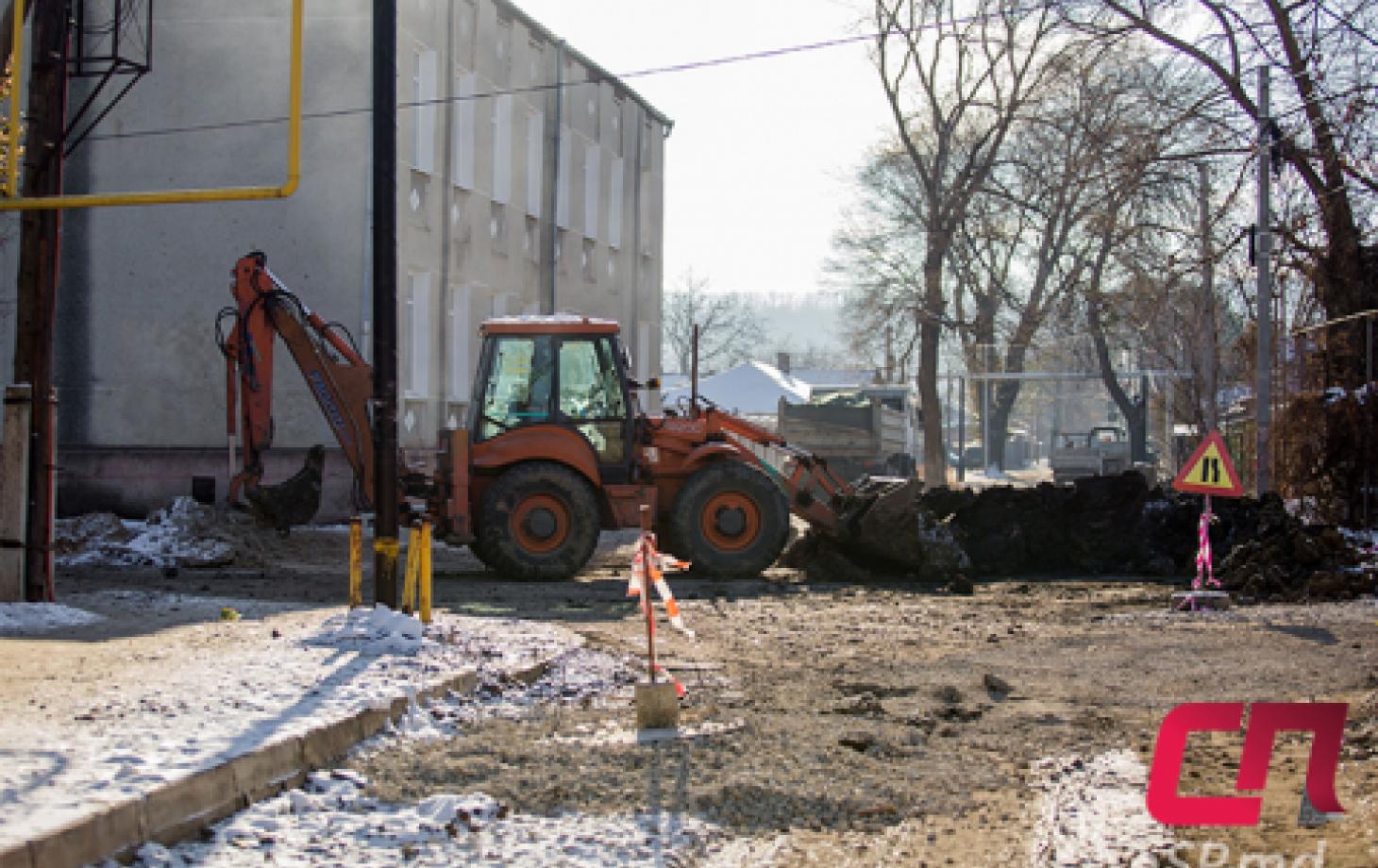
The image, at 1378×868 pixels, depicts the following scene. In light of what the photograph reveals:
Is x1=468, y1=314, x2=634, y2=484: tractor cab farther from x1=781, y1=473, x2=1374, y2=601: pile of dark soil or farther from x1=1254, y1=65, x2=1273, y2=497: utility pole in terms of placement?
x1=1254, y1=65, x2=1273, y2=497: utility pole

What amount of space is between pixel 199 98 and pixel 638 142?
557 inches

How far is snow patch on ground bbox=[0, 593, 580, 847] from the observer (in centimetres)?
570

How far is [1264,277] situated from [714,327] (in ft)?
257

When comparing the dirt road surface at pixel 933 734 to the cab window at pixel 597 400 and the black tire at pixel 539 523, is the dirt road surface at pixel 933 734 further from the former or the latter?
the cab window at pixel 597 400

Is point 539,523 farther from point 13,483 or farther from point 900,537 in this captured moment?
point 13,483

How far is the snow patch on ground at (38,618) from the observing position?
35.4ft

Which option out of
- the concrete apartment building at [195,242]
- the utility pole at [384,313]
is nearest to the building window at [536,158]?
the concrete apartment building at [195,242]

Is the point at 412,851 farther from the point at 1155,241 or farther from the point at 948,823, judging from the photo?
the point at 1155,241

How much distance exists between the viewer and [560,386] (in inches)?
663

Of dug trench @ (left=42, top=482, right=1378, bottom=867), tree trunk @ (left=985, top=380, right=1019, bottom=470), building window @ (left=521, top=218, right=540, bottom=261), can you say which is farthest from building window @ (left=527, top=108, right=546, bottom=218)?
tree trunk @ (left=985, top=380, right=1019, bottom=470)

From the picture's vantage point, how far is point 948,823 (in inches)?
241

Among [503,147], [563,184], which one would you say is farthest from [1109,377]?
[503,147]

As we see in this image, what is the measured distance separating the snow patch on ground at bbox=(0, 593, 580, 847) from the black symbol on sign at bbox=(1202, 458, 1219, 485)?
675 cm

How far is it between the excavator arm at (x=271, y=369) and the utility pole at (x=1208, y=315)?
1461 cm
